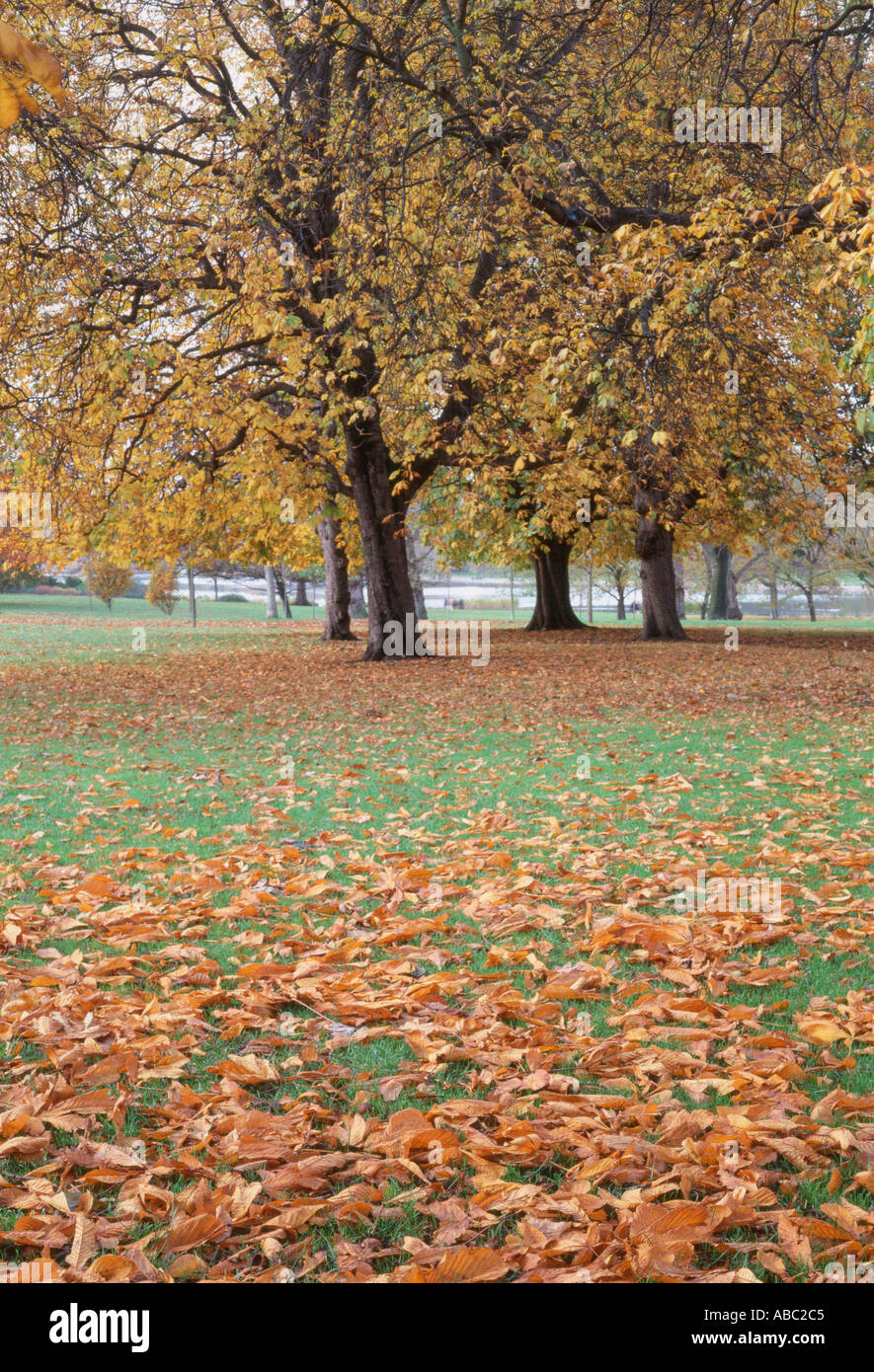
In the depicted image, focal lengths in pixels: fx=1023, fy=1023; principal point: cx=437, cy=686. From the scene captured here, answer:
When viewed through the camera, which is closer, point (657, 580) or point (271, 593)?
point (657, 580)

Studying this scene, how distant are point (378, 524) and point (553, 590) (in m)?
14.3

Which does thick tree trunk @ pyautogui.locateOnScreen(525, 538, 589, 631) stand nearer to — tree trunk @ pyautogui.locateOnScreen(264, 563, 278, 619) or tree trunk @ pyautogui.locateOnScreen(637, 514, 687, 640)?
tree trunk @ pyautogui.locateOnScreen(637, 514, 687, 640)

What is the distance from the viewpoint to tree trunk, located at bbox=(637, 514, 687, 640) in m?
25.9

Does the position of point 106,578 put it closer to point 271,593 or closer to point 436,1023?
point 271,593

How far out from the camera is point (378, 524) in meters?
19.6

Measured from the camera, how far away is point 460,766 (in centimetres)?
964

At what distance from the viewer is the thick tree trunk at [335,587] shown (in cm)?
2961

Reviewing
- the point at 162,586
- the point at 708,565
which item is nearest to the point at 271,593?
the point at 162,586

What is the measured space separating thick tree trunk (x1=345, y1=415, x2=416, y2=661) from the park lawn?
1063 centimetres

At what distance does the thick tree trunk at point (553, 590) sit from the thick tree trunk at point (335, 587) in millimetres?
6305

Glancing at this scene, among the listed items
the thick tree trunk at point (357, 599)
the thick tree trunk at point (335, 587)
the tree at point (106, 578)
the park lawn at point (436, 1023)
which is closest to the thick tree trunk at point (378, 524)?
the thick tree trunk at point (335, 587)

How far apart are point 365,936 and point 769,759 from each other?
5.96 meters

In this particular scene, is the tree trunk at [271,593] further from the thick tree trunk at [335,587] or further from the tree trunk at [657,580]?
the tree trunk at [657,580]
